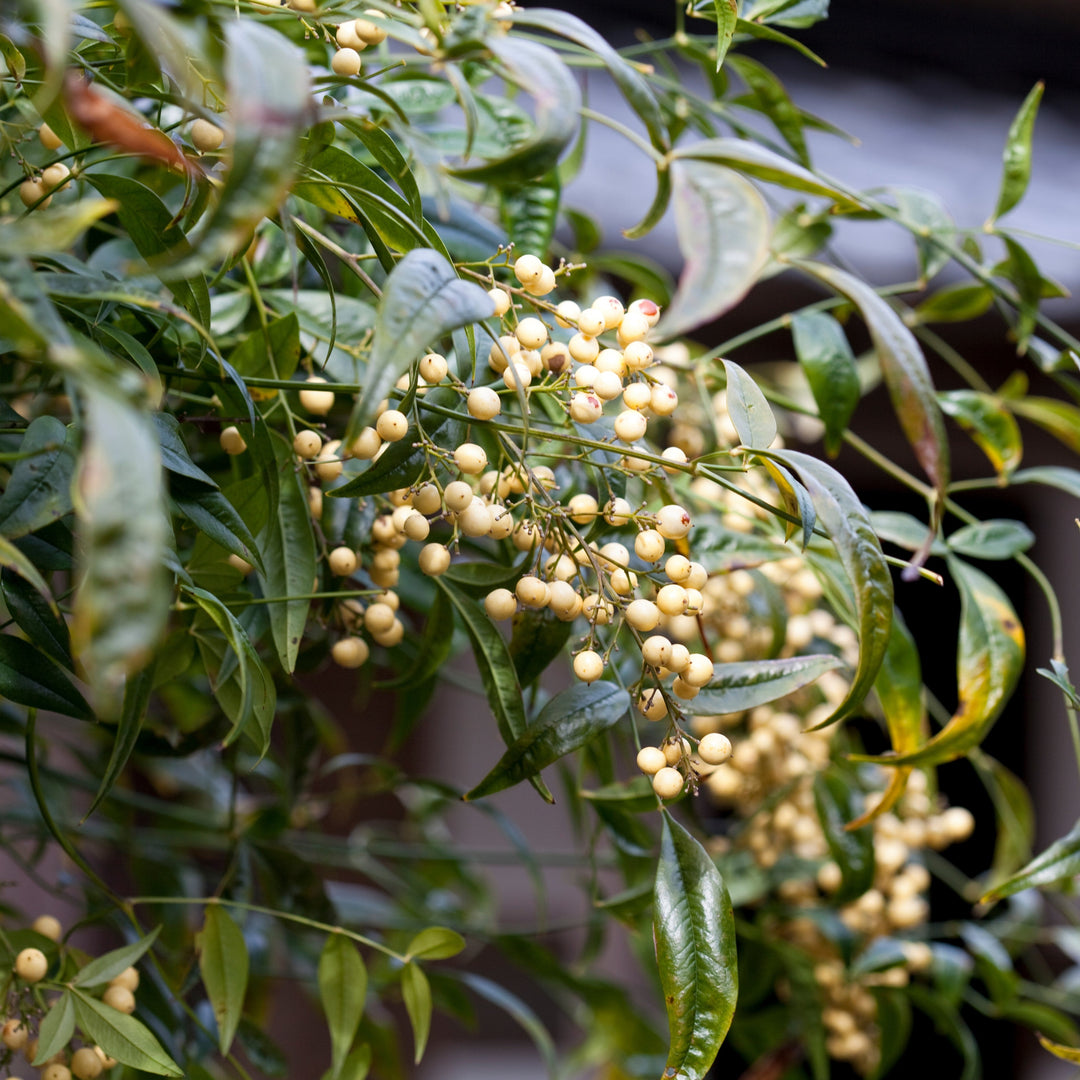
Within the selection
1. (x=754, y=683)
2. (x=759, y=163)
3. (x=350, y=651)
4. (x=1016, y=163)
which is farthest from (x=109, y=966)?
(x=1016, y=163)

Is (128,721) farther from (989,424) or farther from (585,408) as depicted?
(989,424)

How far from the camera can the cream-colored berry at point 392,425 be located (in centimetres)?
30

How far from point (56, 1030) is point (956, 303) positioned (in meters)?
0.54

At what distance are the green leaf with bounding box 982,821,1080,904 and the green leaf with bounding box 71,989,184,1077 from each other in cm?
27

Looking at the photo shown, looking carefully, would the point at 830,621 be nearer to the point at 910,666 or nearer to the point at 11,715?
the point at 910,666

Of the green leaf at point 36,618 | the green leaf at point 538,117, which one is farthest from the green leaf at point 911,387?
the green leaf at point 36,618

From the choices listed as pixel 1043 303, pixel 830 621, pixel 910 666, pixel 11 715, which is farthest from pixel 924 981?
pixel 1043 303

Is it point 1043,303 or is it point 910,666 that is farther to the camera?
point 1043,303

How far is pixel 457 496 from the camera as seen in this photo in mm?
316

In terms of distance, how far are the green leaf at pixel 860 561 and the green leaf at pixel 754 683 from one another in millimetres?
67

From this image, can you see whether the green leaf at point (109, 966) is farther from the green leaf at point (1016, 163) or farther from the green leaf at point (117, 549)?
the green leaf at point (1016, 163)

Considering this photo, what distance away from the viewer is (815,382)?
1.52 ft

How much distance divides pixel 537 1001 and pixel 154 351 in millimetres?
1546

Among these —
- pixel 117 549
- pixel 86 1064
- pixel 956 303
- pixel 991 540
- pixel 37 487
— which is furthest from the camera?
pixel 956 303
